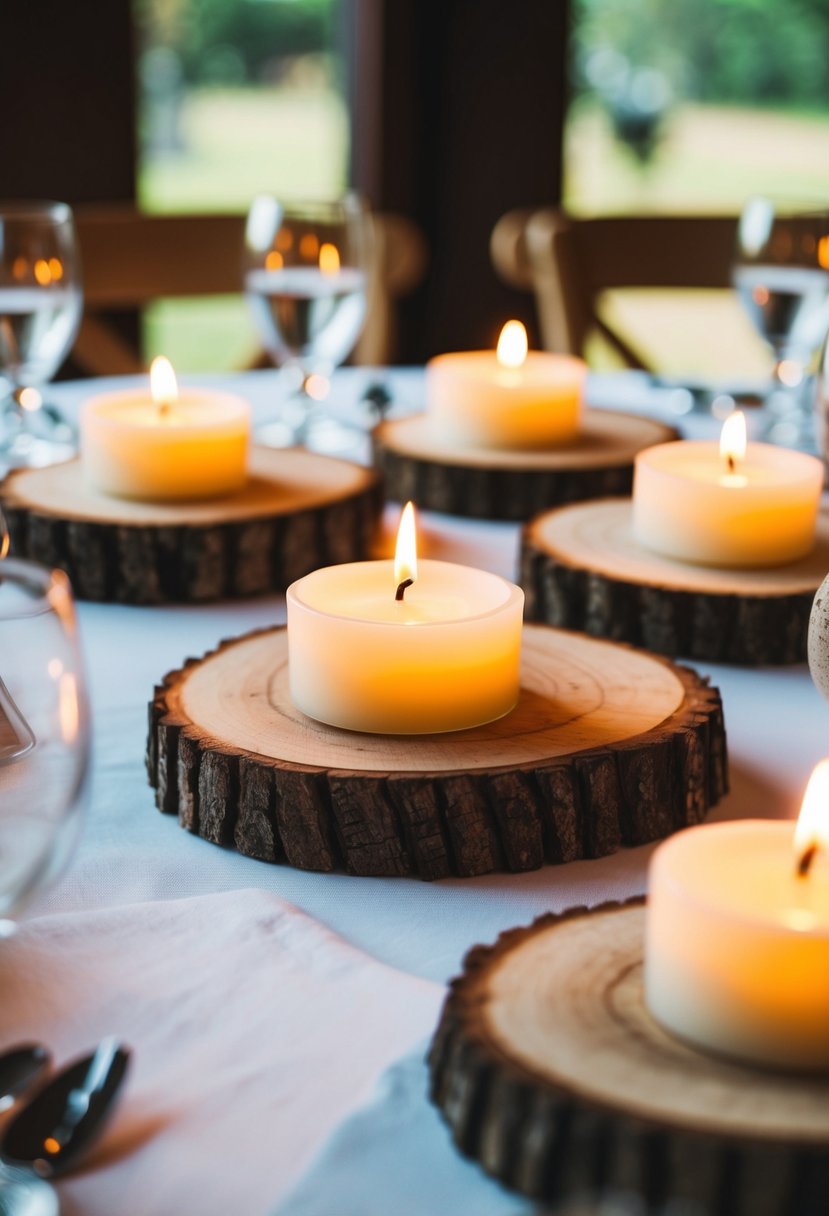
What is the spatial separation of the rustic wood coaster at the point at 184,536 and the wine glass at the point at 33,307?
20 centimetres

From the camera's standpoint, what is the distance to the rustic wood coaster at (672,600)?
0.97 metres

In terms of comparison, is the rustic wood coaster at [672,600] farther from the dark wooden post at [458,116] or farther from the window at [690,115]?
the window at [690,115]

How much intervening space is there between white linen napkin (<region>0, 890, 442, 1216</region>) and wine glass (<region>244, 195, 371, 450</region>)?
87 cm

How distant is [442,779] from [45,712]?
0.71ft

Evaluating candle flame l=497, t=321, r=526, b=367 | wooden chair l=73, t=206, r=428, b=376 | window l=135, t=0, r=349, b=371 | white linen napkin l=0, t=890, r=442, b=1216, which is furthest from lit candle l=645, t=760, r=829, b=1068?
window l=135, t=0, r=349, b=371

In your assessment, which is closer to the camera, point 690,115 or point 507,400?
point 507,400

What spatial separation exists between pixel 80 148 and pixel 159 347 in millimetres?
624

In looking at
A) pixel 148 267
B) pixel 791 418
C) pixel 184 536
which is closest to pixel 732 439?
pixel 184 536

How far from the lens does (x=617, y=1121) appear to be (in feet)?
1.41

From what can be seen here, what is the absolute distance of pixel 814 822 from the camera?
50cm

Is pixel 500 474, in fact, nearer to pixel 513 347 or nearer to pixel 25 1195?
pixel 513 347

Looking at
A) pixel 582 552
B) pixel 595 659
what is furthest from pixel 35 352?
pixel 595 659

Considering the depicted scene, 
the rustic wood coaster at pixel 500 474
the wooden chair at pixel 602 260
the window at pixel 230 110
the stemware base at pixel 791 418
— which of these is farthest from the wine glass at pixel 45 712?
the window at pixel 230 110

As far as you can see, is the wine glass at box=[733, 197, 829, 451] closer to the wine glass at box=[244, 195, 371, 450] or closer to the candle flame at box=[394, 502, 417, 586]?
the wine glass at box=[244, 195, 371, 450]
